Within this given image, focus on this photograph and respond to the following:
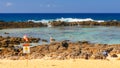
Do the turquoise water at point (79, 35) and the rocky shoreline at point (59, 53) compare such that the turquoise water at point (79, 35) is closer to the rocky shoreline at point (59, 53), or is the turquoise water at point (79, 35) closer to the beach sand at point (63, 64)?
the rocky shoreline at point (59, 53)

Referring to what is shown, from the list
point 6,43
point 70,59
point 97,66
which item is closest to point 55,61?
point 70,59

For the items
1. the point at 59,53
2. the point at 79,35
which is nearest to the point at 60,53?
the point at 59,53

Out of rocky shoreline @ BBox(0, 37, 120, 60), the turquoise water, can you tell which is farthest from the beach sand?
the turquoise water

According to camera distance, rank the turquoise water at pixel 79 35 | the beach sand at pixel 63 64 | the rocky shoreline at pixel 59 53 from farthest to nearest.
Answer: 1. the turquoise water at pixel 79 35
2. the rocky shoreline at pixel 59 53
3. the beach sand at pixel 63 64

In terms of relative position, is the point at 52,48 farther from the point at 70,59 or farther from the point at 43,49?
the point at 70,59

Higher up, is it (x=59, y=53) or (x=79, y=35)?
(x=59, y=53)

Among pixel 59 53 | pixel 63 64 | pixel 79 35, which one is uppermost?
pixel 63 64

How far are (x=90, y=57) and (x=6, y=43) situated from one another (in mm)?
9395

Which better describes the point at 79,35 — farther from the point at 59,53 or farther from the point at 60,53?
the point at 60,53

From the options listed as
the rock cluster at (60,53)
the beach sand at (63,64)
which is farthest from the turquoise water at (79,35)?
the beach sand at (63,64)

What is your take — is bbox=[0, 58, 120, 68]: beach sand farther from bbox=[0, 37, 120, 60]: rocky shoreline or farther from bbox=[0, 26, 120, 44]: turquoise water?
bbox=[0, 26, 120, 44]: turquoise water

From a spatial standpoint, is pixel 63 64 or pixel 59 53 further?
pixel 59 53

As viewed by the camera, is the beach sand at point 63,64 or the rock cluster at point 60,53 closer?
the beach sand at point 63,64

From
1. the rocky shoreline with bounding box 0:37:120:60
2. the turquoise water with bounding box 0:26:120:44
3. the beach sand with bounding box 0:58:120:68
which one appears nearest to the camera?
the beach sand with bounding box 0:58:120:68
